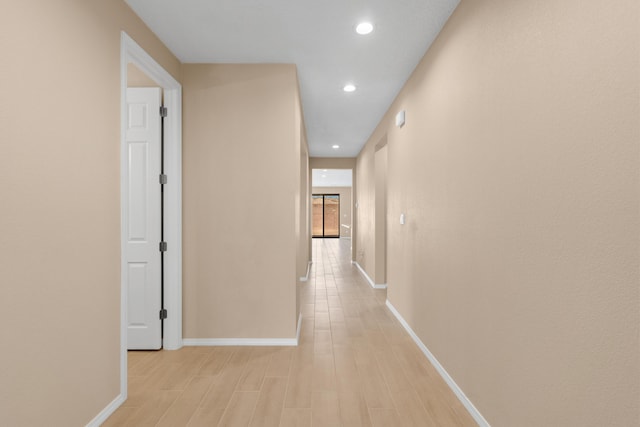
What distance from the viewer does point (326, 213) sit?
16.8 meters

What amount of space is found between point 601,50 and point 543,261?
824 mm

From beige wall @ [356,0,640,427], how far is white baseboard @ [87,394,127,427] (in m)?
2.29

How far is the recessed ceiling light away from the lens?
255 cm

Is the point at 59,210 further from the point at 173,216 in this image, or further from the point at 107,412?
the point at 173,216

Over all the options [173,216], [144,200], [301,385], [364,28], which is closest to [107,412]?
[301,385]

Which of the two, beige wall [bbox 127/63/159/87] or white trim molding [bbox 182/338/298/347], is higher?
beige wall [bbox 127/63/159/87]

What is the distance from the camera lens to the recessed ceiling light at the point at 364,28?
2549mm

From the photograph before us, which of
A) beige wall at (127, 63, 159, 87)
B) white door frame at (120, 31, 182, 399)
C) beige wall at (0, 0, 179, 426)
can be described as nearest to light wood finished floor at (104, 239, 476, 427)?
white door frame at (120, 31, 182, 399)

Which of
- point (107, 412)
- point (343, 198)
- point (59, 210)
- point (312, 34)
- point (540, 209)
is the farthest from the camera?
point (343, 198)

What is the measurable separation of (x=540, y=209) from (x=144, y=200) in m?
3.10

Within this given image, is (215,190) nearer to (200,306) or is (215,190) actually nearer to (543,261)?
(200,306)

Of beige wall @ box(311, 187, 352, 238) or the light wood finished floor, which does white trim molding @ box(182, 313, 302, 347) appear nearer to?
the light wood finished floor

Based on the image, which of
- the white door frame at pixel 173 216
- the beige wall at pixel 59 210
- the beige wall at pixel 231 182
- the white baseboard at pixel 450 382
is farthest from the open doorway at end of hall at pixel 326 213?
the beige wall at pixel 59 210

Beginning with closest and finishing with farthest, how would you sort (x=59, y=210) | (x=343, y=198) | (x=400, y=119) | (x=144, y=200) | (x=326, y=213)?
(x=59, y=210) < (x=144, y=200) < (x=400, y=119) < (x=343, y=198) < (x=326, y=213)
